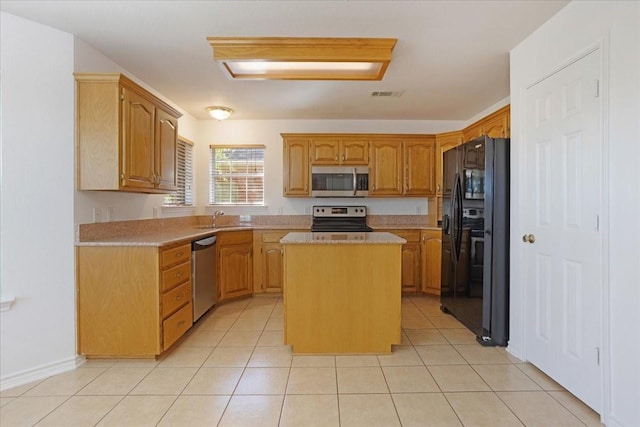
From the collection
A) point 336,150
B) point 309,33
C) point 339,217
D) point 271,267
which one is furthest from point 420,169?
point 309,33

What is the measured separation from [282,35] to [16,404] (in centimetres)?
294

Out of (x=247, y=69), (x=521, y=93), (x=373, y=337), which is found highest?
(x=247, y=69)

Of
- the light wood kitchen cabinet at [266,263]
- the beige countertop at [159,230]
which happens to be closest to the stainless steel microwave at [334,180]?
the beige countertop at [159,230]

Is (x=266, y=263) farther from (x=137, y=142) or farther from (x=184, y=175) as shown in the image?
(x=137, y=142)

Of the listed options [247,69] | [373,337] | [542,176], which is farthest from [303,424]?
[247,69]

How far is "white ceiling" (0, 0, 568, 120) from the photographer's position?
2.08 metres

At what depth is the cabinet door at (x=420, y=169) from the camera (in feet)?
14.6

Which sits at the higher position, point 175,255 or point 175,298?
point 175,255

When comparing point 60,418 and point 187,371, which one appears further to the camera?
point 187,371

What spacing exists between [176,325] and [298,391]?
4.07 feet

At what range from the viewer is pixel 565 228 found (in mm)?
2055

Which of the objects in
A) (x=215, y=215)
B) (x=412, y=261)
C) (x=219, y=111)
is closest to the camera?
(x=219, y=111)

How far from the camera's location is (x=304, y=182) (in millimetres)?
4441

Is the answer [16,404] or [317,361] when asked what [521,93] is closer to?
[317,361]
